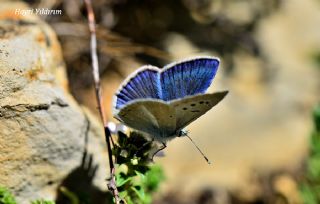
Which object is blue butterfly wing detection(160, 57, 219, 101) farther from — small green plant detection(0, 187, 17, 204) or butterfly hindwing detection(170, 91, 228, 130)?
small green plant detection(0, 187, 17, 204)

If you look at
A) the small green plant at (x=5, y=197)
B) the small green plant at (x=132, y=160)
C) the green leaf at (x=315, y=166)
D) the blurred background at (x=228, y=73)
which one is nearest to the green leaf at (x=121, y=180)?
the small green plant at (x=132, y=160)

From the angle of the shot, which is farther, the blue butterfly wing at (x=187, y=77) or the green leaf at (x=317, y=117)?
the green leaf at (x=317, y=117)

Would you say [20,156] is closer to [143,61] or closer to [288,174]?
[143,61]

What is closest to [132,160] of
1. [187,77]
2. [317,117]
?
[187,77]

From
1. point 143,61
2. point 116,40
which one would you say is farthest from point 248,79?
point 116,40

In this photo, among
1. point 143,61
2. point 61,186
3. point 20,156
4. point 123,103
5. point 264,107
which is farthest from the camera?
point 264,107

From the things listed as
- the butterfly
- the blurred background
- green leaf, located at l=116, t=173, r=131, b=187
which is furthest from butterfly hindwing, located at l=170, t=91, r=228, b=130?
the blurred background

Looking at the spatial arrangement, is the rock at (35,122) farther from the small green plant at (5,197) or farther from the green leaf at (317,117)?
the green leaf at (317,117)
